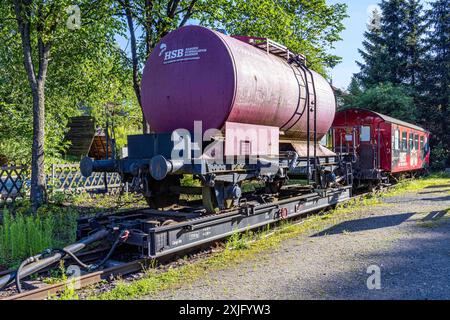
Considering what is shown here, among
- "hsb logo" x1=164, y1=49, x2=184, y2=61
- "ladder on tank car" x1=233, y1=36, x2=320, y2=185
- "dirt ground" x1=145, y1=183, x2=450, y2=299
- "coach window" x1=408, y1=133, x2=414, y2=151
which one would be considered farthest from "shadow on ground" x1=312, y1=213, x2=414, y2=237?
"coach window" x1=408, y1=133, x2=414, y2=151

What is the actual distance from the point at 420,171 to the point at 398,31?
41.3 ft

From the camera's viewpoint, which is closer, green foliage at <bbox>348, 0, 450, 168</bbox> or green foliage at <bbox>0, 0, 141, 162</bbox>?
green foliage at <bbox>0, 0, 141, 162</bbox>

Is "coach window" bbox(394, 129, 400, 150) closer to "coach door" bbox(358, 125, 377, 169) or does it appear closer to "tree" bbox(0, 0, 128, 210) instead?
"coach door" bbox(358, 125, 377, 169)

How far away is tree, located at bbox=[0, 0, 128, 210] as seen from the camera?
10.9m

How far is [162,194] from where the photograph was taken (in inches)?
321

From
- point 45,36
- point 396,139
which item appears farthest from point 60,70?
point 396,139

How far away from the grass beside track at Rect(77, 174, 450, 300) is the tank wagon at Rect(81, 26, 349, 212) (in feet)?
2.99

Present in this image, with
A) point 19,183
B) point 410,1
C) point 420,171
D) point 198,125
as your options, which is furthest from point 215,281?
point 410,1

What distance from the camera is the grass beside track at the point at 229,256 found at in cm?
502

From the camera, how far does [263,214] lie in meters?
8.08

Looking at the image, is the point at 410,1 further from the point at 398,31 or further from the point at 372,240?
the point at 372,240

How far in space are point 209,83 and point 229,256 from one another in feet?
9.93

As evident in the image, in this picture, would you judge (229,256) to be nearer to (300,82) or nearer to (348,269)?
(348,269)

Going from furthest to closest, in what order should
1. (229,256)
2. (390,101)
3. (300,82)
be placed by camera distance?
(390,101)
(300,82)
(229,256)
